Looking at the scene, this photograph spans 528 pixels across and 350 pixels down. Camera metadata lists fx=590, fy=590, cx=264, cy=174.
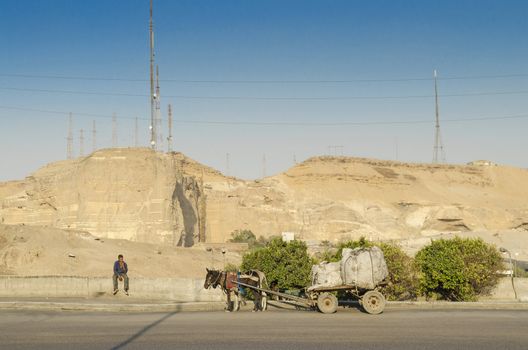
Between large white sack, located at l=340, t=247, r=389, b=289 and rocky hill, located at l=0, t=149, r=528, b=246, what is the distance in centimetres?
3602

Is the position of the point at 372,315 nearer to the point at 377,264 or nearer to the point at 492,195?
the point at 377,264

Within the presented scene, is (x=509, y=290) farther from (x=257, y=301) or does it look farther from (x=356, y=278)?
(x=257, y=301)

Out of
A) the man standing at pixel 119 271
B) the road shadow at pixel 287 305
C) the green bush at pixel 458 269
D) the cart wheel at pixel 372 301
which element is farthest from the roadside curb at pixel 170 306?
the man standing at pixel 119 271

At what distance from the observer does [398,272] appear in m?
18.8

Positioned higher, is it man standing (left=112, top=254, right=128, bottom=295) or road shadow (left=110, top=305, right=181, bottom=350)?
man standing (left=112, top=254, right=128, bottom=295)

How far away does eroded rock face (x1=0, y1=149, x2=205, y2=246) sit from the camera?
4981 centimetres

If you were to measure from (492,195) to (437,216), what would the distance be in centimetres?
1640

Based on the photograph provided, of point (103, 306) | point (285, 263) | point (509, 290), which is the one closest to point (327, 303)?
point (285, 263)

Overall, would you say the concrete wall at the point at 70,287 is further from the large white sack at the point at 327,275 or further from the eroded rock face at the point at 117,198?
the eroded rock face at the point at 117,198

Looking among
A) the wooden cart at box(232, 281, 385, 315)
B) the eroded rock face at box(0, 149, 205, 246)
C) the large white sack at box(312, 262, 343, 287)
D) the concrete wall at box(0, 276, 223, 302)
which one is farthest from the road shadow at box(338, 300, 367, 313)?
the eroded rock face at box(0, 149, 205, 246)

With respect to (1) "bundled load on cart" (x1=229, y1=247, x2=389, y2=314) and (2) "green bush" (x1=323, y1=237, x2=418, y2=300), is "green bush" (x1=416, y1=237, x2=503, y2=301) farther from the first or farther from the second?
(1) "bundled load on cart" (x1=229, y1=247, x2=389, y2=314)

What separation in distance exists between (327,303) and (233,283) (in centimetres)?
262

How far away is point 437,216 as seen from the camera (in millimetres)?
76938

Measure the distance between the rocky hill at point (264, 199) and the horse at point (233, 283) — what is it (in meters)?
34.0
